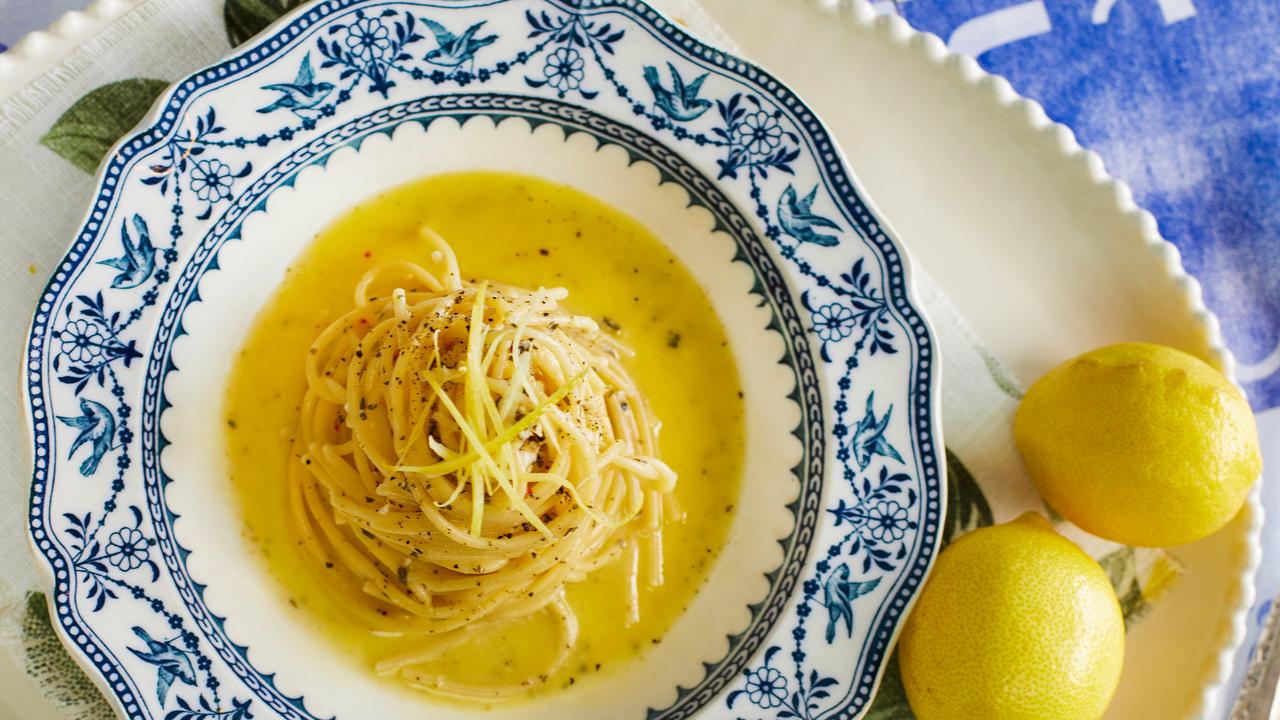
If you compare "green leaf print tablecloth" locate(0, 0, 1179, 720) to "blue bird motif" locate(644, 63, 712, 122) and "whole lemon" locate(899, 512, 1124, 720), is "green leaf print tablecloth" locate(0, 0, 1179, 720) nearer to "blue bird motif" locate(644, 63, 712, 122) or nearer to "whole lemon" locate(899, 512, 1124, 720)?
"blue bird motif" locate(644, 63, 712, 122)

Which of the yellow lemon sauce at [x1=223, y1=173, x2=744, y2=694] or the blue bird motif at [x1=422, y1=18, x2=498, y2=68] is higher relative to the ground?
Answer: the blue bird motif at [x1=422, y1=18, x2=498, y2=68]

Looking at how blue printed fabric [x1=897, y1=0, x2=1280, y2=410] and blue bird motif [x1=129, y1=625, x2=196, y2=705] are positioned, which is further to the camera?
blue printed fabric [x1=897, y1=0, x2=1280, y2=410]

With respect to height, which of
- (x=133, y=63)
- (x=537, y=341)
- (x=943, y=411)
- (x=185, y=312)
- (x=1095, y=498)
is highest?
(x=133, y=63)

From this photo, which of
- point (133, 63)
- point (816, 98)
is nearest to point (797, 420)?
point (816, 98)

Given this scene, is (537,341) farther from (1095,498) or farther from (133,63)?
(1095,498)

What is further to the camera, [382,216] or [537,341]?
[382,216]

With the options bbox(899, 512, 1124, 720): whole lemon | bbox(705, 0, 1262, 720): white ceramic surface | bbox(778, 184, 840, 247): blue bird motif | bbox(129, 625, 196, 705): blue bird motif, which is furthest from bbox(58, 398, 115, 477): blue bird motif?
bbox(899, 512, 1124, 720): whole lemon

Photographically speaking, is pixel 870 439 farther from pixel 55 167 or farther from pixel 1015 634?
pixel 55 167

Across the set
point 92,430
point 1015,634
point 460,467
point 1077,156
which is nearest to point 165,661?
point 92,430
